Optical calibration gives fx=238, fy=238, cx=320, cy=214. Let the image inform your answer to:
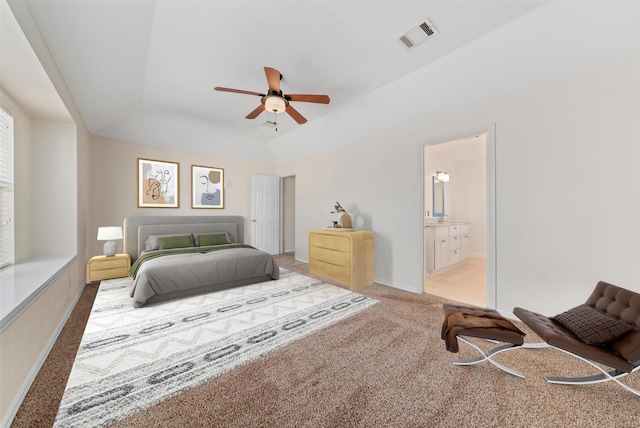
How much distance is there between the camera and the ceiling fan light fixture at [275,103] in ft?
8.57

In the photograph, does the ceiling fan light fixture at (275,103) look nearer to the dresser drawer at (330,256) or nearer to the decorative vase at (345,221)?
the decorative vase at (345,221)

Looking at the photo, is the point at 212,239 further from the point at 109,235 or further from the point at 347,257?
the point at 347,257

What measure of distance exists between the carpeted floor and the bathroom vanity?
7.95 feet

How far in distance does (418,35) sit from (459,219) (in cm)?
566

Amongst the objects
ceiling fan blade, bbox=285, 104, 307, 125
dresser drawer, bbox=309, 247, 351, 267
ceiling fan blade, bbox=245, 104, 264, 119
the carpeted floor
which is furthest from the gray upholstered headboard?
ceiling fan blade, bbox=285, 104, 307, 125

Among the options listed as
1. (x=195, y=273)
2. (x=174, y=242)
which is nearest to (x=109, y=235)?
(x=174, y=242)

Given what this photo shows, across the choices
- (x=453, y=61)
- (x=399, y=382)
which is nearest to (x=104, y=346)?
(x=399, y=382)

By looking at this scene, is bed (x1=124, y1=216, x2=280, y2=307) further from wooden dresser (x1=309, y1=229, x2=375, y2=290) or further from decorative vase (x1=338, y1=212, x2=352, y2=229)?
decorative vase (x1=338, y1=212, x2=352, y2=229)

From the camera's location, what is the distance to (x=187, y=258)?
3.47m

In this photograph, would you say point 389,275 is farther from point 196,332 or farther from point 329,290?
point 196,332

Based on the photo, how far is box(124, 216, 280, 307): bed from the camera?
10.1ft

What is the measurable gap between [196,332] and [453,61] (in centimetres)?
396

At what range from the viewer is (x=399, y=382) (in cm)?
169

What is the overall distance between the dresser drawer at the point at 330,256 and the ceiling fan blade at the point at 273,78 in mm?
2514
